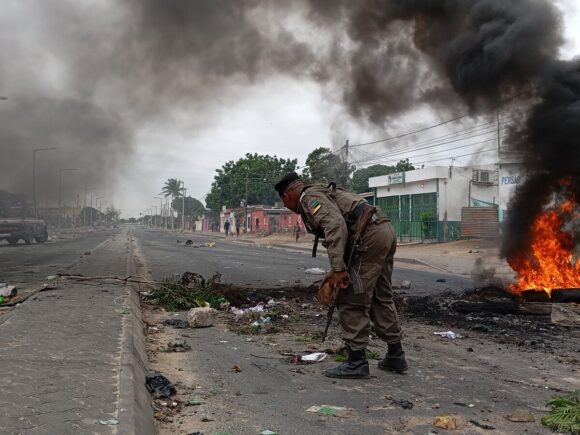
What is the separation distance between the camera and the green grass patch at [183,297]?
6777 millimetres

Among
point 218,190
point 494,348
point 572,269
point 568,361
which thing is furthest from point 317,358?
point 218,190

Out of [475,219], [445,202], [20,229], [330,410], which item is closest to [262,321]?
[330,410]

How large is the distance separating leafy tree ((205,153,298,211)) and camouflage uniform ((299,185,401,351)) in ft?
153

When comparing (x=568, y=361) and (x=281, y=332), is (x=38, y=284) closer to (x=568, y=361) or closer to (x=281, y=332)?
(x=281, y=332)

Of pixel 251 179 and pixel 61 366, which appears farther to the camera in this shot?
pixel 251 179

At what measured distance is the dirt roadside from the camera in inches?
110

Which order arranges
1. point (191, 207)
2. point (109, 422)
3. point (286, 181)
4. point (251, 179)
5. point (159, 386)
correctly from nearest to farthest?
point (109, 422)
point (159, 386)
point (286, 181)
point (251, 179)
point (191, 207)

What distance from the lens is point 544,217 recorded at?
7867mm

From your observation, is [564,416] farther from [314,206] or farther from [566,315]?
[566,315]

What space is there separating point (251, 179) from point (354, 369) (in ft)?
170

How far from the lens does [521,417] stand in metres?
2.81

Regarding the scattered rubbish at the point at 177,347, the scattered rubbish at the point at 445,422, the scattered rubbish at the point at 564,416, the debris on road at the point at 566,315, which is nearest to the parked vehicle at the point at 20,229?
the scattered rubbish at the point at 177,347

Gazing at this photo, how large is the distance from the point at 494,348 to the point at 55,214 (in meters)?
A: 60.1

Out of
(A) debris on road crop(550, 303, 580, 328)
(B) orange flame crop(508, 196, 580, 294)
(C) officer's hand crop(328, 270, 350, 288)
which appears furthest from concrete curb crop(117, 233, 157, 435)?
(B) orange flame crop(508, 196, 580, 294)
